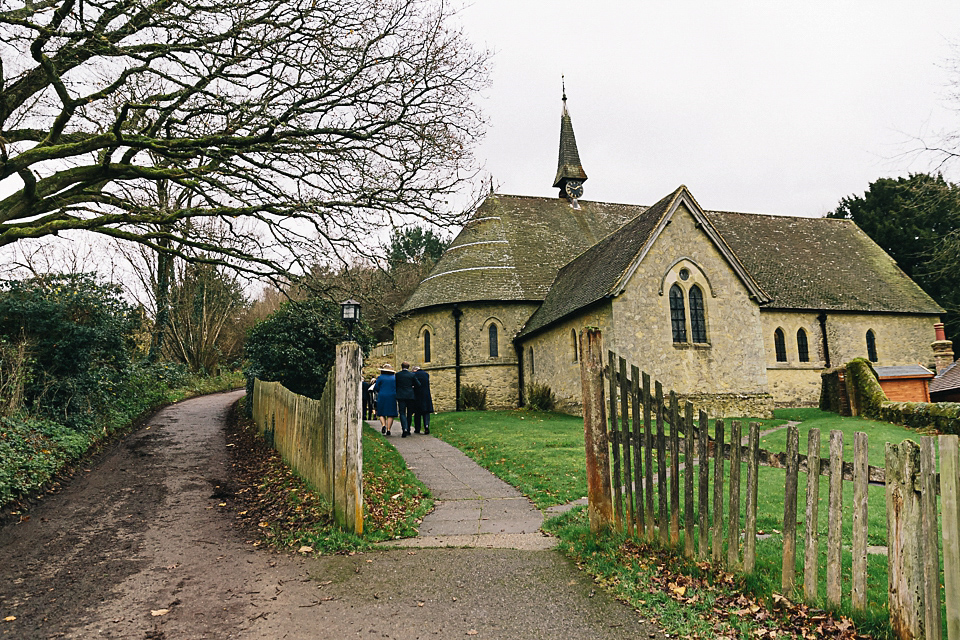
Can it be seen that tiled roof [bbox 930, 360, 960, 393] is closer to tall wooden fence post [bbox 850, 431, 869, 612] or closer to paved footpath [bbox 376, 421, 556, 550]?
paved footpath [bbox 376, 421, 556, 550]

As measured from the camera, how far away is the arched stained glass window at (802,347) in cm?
2564

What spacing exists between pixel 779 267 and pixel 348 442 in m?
25.9

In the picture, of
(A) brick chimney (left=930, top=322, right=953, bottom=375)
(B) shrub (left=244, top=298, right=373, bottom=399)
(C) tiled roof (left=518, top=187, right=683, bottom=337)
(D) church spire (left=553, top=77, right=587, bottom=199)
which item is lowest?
(A) brick chimney (left=930, top=322, right=953, bottom=375)

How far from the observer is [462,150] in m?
12.5

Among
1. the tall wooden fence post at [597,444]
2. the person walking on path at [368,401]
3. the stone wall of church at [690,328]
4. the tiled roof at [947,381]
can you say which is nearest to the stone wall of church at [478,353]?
the person walking on path at [368,401]

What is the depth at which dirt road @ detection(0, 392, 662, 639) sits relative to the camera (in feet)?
14.4

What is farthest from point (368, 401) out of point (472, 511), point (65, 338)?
point (472, 511)

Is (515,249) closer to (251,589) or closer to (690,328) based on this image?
(690,328)

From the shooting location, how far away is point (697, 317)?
1995 centimetres

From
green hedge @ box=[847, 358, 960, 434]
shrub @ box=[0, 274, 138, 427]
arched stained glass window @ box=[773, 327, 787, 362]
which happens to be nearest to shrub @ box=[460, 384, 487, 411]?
arched stained glass window @ box=[773, 327, 787, 362]

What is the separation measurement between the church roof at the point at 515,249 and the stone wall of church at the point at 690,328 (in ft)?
23.0

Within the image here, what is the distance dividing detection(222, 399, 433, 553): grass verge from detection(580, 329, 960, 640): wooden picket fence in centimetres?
260

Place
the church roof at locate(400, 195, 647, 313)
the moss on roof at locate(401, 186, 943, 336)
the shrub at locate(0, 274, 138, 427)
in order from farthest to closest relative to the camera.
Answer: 1. the church roof at locate(400, 195, 647, 313)
2. the moss on roof at locate(401, 186, 943, 336)
3. the shrub at locate(0, 274, 138, 427)

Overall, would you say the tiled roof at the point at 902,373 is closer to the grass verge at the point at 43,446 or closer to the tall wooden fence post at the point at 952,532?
the tall wooden fence post at the point at 952,532
